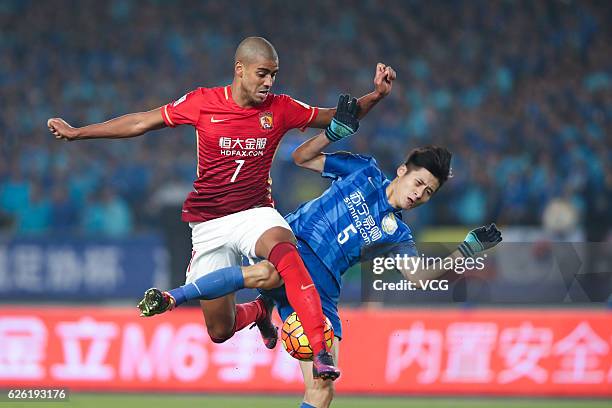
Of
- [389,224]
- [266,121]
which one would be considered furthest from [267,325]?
[266,121]

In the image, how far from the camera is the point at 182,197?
15031 mm

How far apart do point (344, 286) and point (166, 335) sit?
13.6ft

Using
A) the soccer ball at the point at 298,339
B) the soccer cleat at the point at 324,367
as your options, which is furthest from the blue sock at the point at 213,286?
the soccer cleat at the point at 324,367

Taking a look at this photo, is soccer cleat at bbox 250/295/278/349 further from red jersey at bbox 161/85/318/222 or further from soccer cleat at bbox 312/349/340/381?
soccer cleat at bbox 312/349/340/381

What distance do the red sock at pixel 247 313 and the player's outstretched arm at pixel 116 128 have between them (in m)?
1.44

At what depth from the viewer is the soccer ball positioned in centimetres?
720

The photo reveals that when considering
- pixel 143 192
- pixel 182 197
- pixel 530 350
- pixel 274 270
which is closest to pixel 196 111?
pixel 274 270

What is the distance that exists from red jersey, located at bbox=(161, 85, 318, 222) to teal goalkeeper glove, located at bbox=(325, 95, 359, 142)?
28 centimetres

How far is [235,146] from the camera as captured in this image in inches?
300

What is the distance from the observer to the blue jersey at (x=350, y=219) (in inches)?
302

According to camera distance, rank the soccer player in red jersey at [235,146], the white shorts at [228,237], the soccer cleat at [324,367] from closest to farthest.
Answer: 1. the soccer cleat at [324,367]
2. the soccer player in red jersey at [235,146]
3. the white shorts at [228,237]

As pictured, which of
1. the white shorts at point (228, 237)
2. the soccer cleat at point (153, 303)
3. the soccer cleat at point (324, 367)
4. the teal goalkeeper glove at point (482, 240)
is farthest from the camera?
the teal goalkeeper glove at point (482, 240)

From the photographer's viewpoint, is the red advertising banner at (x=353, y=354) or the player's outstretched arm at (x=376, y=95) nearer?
the player's outstretched arm at (x=376, y=95)

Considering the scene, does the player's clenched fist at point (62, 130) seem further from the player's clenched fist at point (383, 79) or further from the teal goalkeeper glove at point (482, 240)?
the teal goalkeeper glove at point (482, 240)
